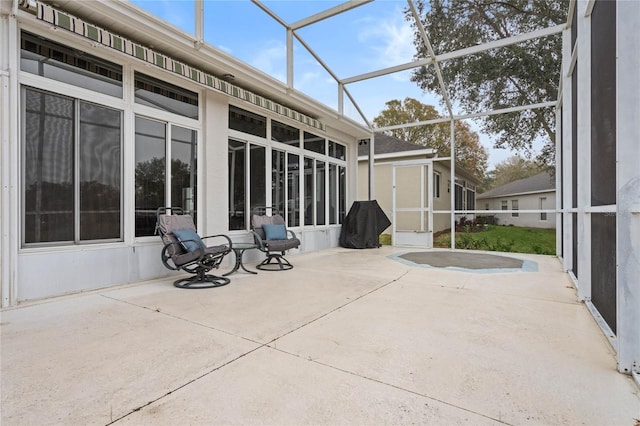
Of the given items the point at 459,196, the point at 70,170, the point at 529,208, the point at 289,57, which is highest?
the point at 289,57

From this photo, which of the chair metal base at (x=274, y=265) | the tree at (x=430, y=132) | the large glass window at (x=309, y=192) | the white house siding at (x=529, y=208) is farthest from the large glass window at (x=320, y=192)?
the white house siding at (x=529, y=208)

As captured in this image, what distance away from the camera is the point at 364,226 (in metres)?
8.86

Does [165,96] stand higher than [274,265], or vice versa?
[165,96]

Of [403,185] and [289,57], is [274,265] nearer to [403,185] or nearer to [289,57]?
[289,57]

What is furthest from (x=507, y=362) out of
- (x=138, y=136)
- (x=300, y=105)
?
(x=300, y=105)

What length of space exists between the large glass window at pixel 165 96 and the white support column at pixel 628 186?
512 centimetres

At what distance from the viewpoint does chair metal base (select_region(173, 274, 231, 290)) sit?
4195mm

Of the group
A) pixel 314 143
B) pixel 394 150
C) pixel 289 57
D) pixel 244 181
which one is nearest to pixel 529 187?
pixel 394 150

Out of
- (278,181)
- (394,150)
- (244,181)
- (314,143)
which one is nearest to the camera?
(244,181)

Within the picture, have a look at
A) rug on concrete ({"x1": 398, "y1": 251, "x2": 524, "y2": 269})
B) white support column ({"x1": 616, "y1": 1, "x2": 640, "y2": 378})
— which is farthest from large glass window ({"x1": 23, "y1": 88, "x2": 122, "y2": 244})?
rug on concrete ({"x1": 398, "y1": 251, "x2": 524, "y2": 269})

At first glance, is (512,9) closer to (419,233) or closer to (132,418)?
(419,233)

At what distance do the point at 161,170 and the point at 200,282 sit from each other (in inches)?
71.0

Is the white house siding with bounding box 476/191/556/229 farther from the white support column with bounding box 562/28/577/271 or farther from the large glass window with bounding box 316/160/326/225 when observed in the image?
the white support column with bounding box 562/28/577/271

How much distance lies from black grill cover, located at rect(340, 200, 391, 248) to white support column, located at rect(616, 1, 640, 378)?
6781 mm
